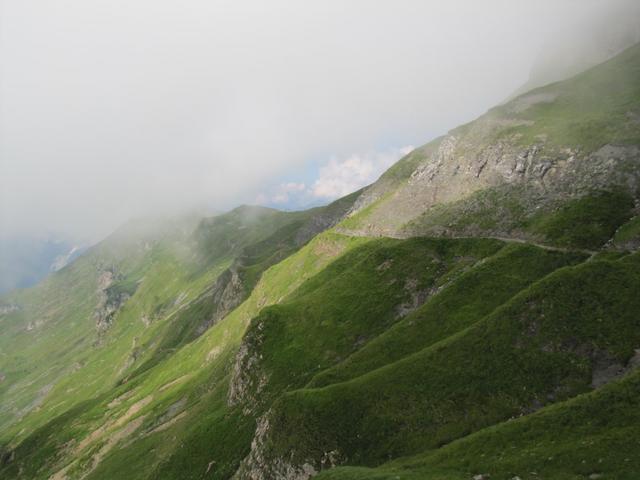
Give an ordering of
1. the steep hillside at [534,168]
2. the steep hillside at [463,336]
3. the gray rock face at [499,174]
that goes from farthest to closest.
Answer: the gray rock face at [499,174], the steep hillside at [534,168], the steep hillside at [463,336]

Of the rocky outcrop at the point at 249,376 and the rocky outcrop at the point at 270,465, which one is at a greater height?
the rocky outcrop at the point at 249,376

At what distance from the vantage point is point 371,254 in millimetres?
119812

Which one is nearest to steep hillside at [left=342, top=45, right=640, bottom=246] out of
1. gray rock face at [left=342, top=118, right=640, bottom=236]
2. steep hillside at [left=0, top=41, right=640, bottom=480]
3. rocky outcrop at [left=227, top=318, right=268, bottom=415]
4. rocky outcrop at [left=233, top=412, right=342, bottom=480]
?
gray rock face at [left=342, top=118, right=640, bottom=236]

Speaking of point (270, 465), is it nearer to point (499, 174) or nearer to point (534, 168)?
point (534, 168)

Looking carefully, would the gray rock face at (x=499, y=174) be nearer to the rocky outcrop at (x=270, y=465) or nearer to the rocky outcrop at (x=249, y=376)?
the rocky outcrop at (x=249, y=376)

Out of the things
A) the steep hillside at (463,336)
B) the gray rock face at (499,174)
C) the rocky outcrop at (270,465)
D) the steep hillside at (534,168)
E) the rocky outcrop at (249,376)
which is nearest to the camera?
the steep hillside at (463,336)

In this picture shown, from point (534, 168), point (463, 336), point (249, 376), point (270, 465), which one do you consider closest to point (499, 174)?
point (534, 168)

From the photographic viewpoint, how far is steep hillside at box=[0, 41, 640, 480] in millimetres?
46000

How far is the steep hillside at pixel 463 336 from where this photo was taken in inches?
1811

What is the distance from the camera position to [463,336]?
6444cm

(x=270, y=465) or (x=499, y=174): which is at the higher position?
(x=499, y=174)

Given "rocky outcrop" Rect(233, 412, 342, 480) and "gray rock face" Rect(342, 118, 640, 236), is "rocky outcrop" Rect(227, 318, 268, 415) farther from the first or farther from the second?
"gray rock face" Rect(342, 118, 640, 236)

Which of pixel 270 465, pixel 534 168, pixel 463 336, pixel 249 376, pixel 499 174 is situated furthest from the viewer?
pixel 499 174

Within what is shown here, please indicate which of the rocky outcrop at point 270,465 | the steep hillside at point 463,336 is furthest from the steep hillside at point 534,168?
the rocky outcrop at point 270,465
